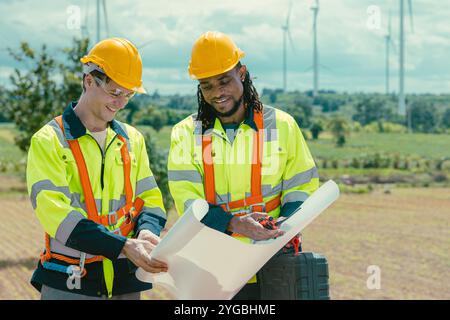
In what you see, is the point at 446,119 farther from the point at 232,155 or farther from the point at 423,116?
the point at 232,155

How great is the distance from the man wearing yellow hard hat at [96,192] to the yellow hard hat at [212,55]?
1.14 ft

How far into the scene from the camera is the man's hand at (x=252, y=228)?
443cm

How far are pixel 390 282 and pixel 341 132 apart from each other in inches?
2408

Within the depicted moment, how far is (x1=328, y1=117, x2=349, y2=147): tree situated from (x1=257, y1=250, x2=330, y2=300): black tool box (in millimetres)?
73879

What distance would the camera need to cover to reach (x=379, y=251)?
1048 inches

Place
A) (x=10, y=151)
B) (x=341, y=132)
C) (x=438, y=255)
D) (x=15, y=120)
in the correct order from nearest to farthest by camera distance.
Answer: (x=15, y=120)
(x=438, y=255)
(x=10, y=151)
(x=341, y=132)

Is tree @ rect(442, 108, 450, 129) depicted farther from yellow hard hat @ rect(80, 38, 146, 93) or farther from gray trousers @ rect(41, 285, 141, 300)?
gray trousers @ rect(41, 285, 141, 300)

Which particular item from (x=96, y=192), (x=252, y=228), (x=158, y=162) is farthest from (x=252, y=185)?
(x=158, y=162)

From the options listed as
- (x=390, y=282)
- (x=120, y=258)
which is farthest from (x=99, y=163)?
(x=390, y=282)

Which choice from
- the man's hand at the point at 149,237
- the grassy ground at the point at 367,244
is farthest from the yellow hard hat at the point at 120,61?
the grassy ground at the point at 367,244

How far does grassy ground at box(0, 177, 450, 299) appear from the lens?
1956 cm

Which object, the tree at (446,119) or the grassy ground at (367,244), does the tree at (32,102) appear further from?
the tree at (446,119)

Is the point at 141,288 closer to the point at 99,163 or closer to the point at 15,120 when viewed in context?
the point at 99,163

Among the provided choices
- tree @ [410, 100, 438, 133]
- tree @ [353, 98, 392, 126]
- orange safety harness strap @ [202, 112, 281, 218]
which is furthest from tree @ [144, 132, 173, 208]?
tree @ [353, 98, 392, 126]
